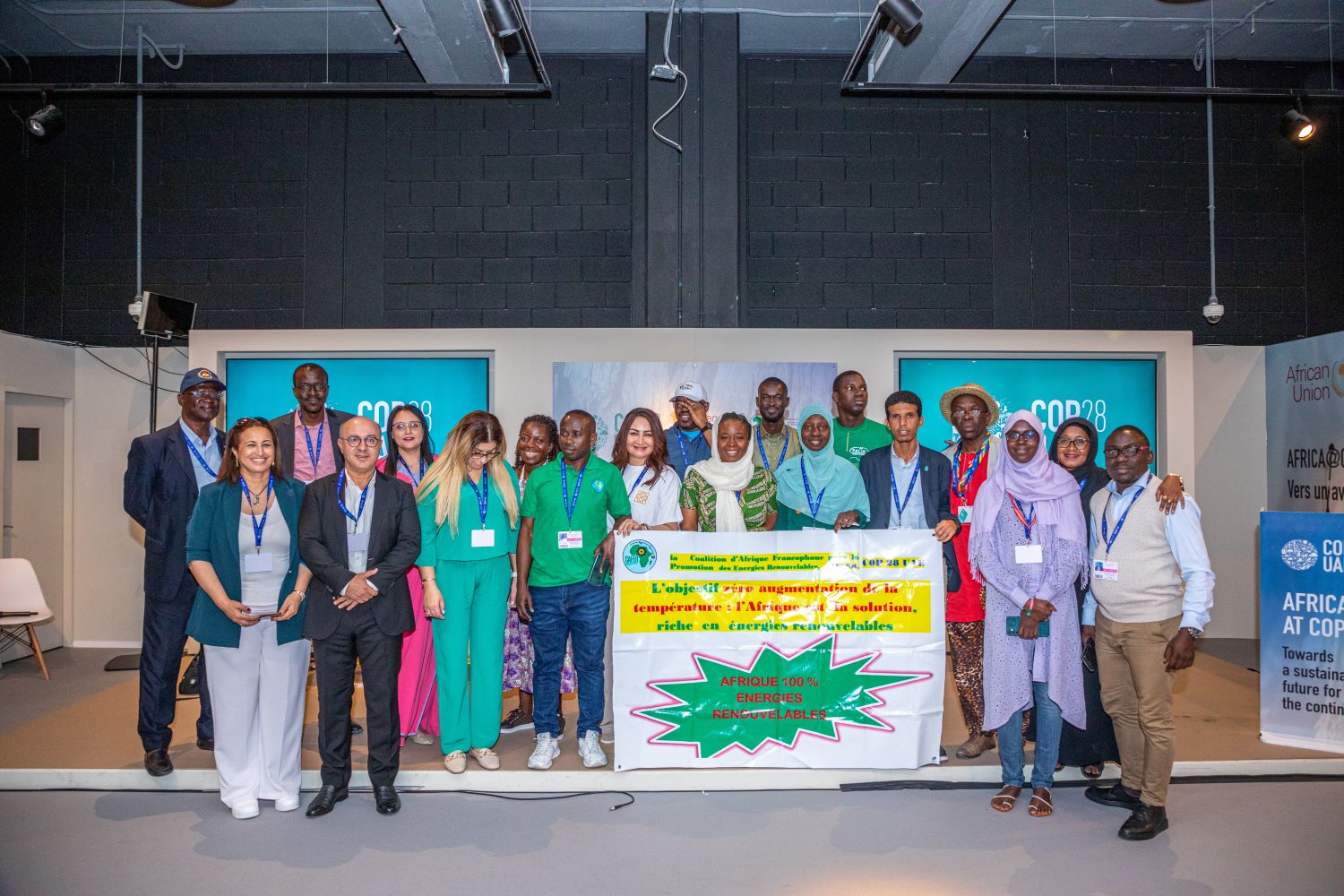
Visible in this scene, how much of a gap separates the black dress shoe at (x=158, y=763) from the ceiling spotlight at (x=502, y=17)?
4.30m

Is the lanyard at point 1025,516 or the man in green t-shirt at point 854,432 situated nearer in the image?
the lanyard at point 1025,516

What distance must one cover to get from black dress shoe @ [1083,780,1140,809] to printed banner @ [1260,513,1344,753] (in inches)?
50.4

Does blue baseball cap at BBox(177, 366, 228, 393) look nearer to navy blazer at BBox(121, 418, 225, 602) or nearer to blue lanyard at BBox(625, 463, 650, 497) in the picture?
navy blazer at BBox(121, 418, 225, 602)

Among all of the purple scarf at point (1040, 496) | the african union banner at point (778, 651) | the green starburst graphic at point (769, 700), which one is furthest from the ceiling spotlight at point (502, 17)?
the green starburst graphic at point (769, 700)

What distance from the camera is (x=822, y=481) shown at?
4141 millimetres

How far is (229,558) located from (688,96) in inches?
192

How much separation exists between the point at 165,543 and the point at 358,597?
119 cm

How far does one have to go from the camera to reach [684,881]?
2.98 meters

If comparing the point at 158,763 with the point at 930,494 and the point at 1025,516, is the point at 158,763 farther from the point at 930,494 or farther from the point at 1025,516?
the point at 1025,516

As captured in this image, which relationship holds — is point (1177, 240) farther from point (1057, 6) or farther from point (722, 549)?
point (722, 549)

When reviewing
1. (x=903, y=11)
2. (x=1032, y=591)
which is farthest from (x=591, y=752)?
(x=903, y=11)

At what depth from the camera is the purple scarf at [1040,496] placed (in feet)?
11.3

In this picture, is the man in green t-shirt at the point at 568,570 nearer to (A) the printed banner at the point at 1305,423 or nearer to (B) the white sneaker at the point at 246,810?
(B) the white sneaker at the point at 246,810

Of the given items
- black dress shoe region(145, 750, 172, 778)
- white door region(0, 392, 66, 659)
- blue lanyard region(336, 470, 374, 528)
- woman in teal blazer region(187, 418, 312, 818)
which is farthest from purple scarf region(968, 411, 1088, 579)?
white door region(0, 392, 66, 659)
